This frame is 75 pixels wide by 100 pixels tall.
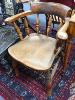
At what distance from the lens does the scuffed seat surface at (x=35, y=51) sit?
1481 millimetres

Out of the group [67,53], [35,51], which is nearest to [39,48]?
[35,51]

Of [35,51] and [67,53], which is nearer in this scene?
[35,51]

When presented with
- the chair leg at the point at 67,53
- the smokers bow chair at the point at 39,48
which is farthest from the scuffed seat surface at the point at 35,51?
the chair leg at the point at 67,53

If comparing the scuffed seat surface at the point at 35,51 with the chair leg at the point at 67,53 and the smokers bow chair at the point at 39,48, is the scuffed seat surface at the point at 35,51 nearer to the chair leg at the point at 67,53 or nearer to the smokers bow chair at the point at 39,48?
the smokers bow chair at the point at 39,48

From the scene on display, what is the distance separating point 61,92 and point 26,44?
0.61 meters

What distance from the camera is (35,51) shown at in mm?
1619

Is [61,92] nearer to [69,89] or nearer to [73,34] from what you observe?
[69,89]

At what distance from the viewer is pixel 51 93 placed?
171 cm

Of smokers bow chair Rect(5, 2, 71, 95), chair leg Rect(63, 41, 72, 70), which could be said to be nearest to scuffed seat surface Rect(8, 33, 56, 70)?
smokers bow chair Rect(5, 2, 71, 95)

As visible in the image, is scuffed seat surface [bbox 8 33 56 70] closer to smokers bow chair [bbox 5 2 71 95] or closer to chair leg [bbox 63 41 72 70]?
smokers bow chair [bbox 5 2 71 95]

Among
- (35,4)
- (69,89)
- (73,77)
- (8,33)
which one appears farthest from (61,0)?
(69,89)

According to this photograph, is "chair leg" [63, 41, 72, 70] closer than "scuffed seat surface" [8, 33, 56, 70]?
No

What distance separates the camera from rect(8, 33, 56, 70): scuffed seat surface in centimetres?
148

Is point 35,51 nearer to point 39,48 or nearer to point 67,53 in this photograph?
point 39,48
